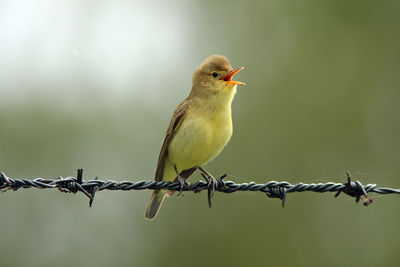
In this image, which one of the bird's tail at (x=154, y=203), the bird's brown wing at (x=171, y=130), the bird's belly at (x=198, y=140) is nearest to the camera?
the bird's belly at (x=198, y=140)

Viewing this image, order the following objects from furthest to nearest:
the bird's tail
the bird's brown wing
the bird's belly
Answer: the bird's tail < the bird's brown wing < the bird's belly

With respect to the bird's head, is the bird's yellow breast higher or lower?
lower

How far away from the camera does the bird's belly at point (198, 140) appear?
664 centimetres

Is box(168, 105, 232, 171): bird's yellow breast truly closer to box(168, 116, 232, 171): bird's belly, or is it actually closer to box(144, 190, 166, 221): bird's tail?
box(168, 116, 232, 171): bird's belly

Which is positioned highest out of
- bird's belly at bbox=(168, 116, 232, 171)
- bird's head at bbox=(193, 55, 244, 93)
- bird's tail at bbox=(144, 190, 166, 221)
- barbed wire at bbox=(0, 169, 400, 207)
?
bird's head at bbox=(193, 55, 244, 93)

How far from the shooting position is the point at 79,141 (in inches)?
578

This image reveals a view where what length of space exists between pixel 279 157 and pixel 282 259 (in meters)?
2.39

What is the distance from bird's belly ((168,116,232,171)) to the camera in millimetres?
6645

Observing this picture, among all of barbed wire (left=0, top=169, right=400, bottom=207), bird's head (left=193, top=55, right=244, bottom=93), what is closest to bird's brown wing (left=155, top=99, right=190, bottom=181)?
bird's head (left=193, top=55, right=244, bottom=93)

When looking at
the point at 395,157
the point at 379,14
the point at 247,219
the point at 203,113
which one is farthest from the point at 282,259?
the point at 379,14

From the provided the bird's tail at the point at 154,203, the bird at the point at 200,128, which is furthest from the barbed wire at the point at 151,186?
the bird's tail at the point at 154,203

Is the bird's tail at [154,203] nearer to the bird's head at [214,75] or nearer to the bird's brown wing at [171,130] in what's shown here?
the bird's brown wing at [171,130]

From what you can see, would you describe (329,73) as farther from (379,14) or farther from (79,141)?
(79,141)

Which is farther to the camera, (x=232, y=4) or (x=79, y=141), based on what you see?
(x=232, y=4)
